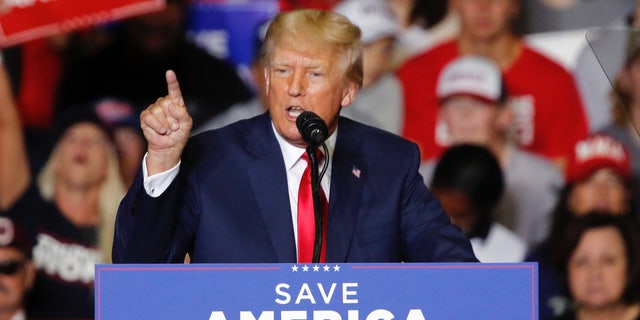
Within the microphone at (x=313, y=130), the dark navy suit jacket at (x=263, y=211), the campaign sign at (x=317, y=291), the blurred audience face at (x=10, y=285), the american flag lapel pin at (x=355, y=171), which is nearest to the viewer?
the campaign sign at (x=317, y=291)

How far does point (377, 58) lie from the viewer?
16.5ft

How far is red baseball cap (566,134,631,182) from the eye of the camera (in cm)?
505

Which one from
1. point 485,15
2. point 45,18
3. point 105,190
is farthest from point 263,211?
point 485,15

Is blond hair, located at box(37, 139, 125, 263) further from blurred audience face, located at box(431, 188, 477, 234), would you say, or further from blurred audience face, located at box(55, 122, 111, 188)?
blurred audience face, located at box(431, 188, 477, 234)

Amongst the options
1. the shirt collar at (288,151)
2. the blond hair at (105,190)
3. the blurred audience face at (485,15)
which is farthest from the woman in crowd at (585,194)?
the shirt collar at (288,151)

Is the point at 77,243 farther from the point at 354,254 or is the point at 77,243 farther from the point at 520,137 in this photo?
the point at 354,254

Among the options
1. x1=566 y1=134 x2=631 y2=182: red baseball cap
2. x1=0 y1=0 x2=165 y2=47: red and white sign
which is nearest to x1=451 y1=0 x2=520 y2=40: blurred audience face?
x1=566 y1=134 x2=631 y2=182: red baseball cap

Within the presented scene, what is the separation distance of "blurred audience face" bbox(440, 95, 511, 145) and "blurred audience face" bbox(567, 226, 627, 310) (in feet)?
2.03

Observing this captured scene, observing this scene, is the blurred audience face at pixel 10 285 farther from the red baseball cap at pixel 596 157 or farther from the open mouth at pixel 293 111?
the open mouth at pixel 293 111

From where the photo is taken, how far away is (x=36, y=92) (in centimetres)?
485

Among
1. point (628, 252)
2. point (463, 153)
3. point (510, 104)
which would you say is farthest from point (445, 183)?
point (628, 252)

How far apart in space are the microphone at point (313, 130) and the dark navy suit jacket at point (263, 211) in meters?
0.30

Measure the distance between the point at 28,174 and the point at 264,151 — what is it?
104 inches

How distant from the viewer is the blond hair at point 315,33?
237 cm
